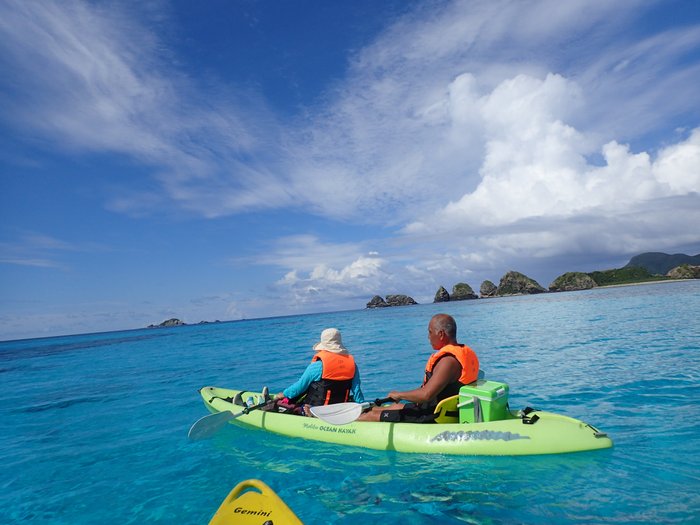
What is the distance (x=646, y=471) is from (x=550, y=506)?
6.22 ft

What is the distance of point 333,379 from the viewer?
316 inches

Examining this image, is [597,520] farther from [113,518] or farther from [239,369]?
[239,369]

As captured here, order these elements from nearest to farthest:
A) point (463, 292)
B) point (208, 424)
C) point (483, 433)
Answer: point (483, 433) → point (208, 424) → point (463, 292)

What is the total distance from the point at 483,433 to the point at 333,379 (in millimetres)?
2952

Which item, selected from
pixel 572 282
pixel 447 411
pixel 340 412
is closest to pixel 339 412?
pixel 340 412

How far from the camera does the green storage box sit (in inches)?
265

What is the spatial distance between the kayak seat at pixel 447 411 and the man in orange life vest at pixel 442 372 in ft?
0.30

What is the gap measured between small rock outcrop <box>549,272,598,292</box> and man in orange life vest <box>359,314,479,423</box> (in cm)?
15691

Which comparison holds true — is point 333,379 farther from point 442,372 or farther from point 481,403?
point 481,403

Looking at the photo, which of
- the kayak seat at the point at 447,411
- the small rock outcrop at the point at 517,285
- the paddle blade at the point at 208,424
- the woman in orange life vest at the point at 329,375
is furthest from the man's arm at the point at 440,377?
the small rock outcrop at the point at 517,285

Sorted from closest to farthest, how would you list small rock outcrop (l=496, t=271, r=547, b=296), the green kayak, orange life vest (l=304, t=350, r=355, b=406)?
the green kayak, orange life vest (l=304, t=350, r=355, b=406), small rock outcrop (l=496, t=271, r=547, b=296)

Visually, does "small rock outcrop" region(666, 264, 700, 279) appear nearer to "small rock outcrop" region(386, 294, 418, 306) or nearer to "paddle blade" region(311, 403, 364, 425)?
"small rock outcrop" region(386, 294, 418, 306)

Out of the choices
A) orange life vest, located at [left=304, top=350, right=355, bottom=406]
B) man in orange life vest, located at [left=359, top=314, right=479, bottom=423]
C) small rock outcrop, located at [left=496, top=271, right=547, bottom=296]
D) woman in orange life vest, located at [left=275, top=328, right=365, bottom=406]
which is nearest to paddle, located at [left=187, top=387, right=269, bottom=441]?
woman in orange life vest, located at [left=275, top=328, right=365, bottom=406]

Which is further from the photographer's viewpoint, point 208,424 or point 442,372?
point 208,424
